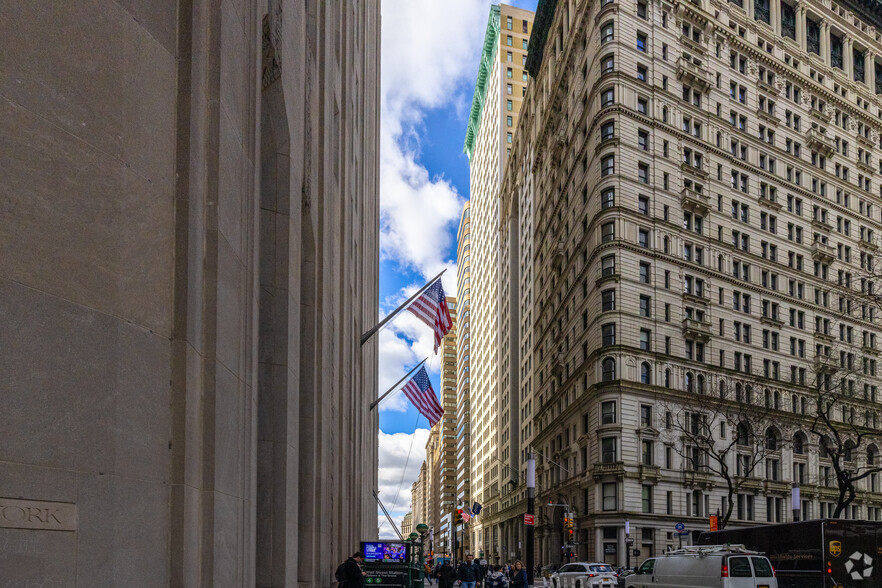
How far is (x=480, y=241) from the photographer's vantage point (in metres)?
159

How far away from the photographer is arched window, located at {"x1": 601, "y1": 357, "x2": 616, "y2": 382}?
60.4 m

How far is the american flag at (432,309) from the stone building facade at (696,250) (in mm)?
30373

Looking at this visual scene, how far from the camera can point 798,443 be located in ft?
232

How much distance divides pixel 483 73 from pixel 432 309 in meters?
131

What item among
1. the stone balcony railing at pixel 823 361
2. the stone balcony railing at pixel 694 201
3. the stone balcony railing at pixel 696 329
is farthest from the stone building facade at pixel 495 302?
the stone balcony railing at pixel 694 201

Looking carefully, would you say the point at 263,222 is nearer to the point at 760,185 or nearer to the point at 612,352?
the point at 612,352

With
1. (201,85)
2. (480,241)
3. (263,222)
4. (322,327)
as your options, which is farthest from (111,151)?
(480,241)

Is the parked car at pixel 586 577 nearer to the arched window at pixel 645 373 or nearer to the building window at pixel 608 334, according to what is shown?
the building window at pixel 608 334

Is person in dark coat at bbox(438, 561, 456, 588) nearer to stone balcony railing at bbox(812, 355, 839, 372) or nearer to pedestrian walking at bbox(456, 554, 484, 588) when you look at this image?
pedestrian walking at bbox(456, 554, 484, 588)

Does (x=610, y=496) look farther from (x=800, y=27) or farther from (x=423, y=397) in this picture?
(x=800, y=27)

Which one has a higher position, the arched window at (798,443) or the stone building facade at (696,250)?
the stone building facade at (696,250)

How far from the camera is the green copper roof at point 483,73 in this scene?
5477 inches

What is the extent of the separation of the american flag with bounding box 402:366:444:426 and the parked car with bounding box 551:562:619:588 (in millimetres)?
9489

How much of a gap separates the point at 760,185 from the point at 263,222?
67538 millimetres
